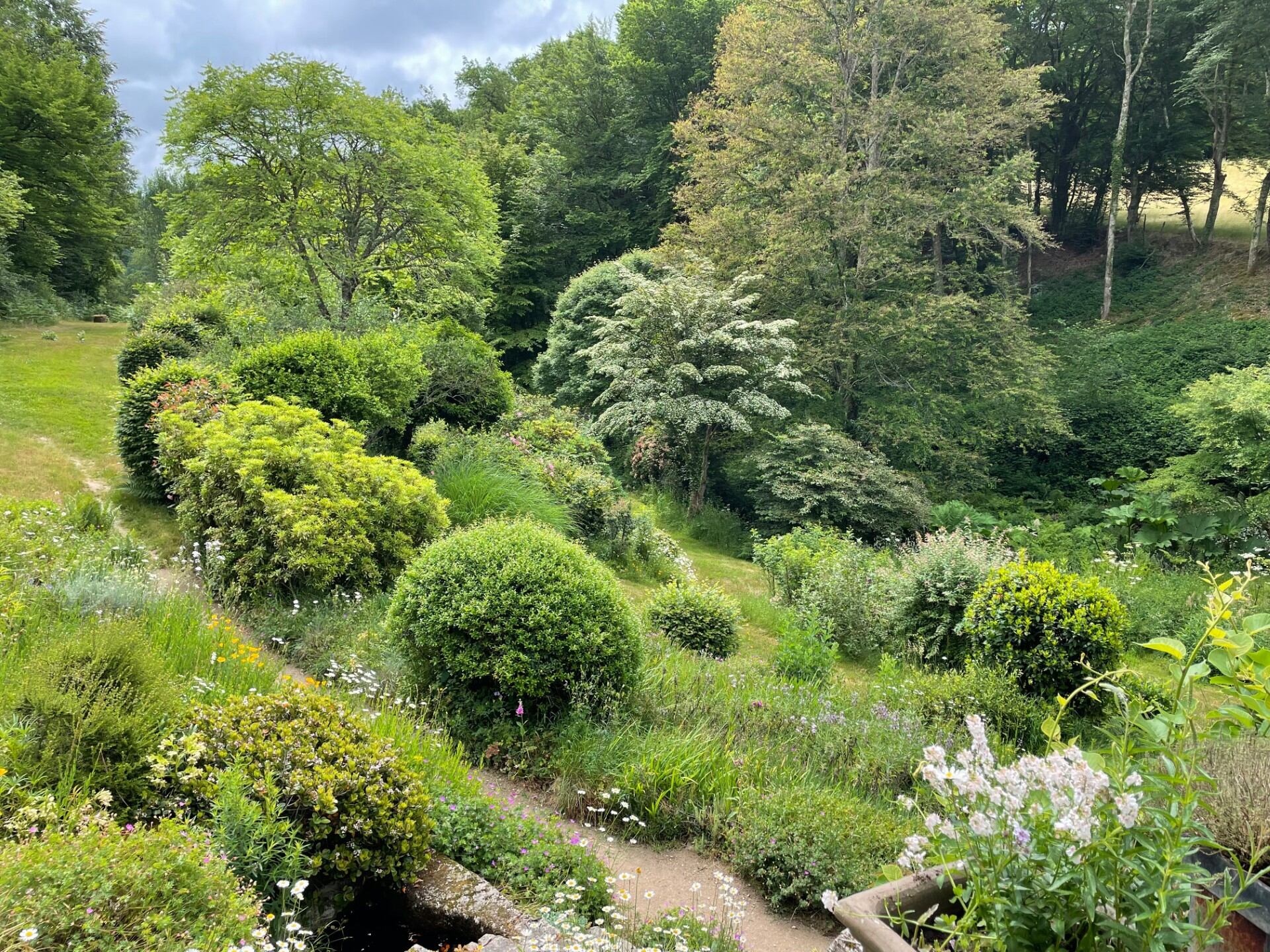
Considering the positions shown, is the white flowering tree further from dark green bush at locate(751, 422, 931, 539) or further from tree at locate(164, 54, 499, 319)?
tree at locate(164, 54, 499, 319)

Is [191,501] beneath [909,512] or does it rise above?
above

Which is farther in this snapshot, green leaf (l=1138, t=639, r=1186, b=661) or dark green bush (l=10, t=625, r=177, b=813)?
dark green bush (l=10, t=625, r=177, b=813)

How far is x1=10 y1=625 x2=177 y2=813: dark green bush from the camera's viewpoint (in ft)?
8.43

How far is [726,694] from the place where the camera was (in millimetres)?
5090

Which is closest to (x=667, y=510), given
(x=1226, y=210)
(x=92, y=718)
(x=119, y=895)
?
(x=92, y=718)

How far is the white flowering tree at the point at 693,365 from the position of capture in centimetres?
1344

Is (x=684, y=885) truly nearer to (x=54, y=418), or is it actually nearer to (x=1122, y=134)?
(x=54, y=418)

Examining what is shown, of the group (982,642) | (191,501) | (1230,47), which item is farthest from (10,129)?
(1230,47)

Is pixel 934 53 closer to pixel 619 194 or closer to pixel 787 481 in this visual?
pixel 787 481

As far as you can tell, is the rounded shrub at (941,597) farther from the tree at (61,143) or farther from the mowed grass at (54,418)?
the tree at (61,143)

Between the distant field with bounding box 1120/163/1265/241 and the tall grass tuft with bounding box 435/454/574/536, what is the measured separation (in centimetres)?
2613

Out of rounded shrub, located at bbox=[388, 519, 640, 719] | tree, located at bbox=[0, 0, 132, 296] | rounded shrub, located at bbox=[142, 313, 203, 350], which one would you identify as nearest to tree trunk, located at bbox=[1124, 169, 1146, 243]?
rounded shrub, located at bbox=[388, 519, 640, 719]

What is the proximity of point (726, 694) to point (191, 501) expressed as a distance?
543 cm

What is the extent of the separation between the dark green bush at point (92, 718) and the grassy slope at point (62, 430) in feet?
14.7
